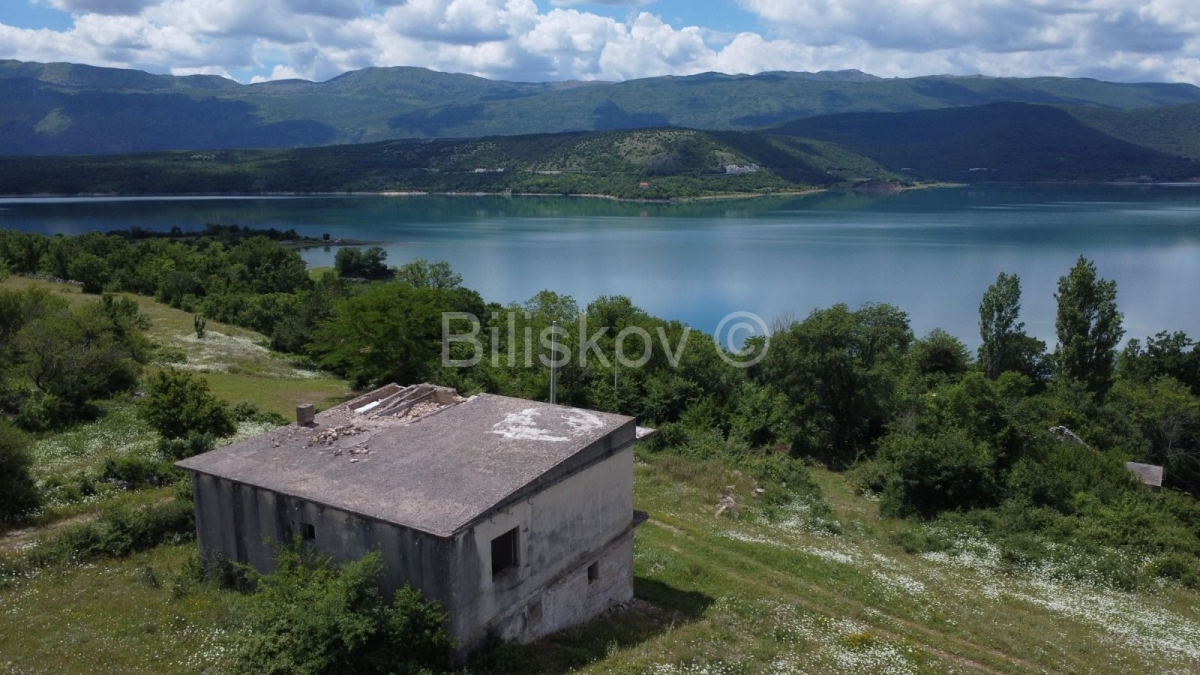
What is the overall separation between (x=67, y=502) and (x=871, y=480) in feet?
81.8

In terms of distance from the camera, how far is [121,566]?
55.5 feet

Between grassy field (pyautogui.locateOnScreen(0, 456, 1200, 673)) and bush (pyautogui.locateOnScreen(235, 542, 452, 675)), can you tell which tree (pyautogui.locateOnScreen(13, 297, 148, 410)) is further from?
bush (pyautogui.locateOnScreen(235, 542, 452, 675))

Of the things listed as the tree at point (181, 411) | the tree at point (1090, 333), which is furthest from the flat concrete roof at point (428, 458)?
the tree at point (1090, 333)

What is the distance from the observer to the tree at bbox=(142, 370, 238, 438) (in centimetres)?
2550

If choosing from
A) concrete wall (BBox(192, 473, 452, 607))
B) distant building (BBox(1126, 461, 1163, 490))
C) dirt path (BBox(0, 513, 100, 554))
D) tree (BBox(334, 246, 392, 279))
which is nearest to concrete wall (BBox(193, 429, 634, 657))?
concrete wall (BBox(192, 473, 452, 607))

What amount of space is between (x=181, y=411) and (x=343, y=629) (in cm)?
1635

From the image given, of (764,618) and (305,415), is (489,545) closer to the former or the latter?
(305,415)

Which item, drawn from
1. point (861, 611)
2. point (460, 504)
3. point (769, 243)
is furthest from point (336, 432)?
point (769, 243)

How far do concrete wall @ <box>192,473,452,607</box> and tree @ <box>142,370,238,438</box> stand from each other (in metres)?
10.6

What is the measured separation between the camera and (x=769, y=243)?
357ft

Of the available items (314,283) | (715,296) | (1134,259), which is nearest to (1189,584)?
(715,296)

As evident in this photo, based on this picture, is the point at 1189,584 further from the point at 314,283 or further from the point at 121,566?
the point at 314,283

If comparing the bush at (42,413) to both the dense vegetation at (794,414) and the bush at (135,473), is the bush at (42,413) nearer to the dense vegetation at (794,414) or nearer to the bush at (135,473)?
the dense vegetation at (794,414)

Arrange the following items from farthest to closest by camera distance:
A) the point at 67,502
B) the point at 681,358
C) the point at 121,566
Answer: the point at 681,358
the point at 67,502
the point at 121,566
